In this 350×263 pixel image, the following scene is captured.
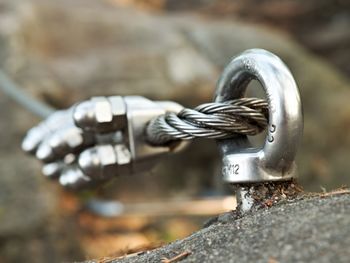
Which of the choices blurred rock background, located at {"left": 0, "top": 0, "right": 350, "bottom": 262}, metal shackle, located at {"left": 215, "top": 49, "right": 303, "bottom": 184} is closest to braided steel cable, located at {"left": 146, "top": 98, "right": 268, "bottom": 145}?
metal shackle, located at {"left": 215, "top": 49, "right": 303, "bottom": 184}

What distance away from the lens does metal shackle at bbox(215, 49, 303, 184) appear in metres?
0.62

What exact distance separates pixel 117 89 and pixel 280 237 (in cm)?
249

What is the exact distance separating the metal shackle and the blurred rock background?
6.23 ft

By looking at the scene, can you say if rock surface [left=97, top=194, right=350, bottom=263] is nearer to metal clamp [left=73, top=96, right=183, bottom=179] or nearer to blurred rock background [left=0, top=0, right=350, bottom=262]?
metal clamp [left=73, top=96, right=183, bottom=179]

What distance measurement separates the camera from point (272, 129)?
63cm

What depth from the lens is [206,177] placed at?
3.54 m

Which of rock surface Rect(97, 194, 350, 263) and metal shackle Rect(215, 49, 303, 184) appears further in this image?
metal shackle Rect(215, 49, 303, 184)

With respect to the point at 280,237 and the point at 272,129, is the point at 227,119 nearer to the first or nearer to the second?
the point at 272,129

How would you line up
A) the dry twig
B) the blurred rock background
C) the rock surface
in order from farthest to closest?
the blurred rock background → the dry twig → the rock surface

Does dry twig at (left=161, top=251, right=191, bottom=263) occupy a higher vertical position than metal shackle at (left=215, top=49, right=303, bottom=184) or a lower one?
lower

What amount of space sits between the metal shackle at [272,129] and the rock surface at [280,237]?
0.16 ft

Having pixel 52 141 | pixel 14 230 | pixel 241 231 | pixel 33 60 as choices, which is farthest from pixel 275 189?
pixel 33 60

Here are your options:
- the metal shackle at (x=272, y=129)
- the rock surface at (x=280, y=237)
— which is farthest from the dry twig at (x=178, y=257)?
the metal shackle at (x=272, y=129)

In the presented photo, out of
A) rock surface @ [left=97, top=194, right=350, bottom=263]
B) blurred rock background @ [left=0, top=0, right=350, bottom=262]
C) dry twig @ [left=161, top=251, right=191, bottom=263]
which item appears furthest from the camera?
blurred rock background @ [left=0, top=0, right=350, bottom=262]
